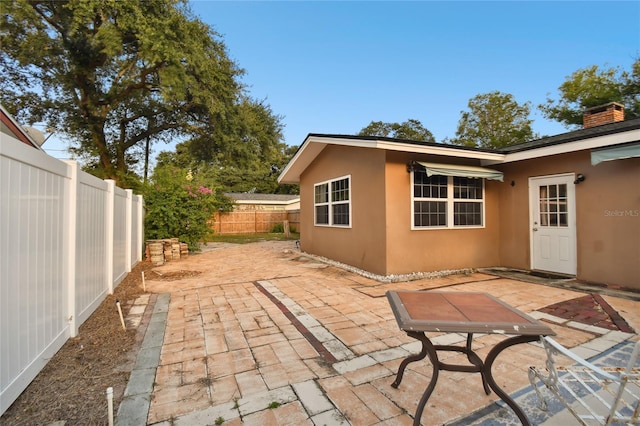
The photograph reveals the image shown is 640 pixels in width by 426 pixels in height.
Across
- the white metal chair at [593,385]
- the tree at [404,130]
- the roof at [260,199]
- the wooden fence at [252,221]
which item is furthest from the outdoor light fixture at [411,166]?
the tree at [404,130]

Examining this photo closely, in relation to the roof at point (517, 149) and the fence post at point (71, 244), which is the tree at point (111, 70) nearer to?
the roof at point (517, 149)

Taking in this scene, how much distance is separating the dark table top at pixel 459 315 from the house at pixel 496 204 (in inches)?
148

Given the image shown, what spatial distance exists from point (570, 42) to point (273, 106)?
13718 millimetres

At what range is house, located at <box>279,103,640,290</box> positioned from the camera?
525 centimetres

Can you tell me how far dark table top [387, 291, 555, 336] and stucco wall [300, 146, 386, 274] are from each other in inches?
149

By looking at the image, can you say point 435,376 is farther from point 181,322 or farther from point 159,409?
point 181,322

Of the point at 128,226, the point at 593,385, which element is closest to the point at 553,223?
the point at 593,385

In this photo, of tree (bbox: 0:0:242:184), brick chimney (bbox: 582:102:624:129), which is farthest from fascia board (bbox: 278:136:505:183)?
tree (bbox: 0:0:242:184)

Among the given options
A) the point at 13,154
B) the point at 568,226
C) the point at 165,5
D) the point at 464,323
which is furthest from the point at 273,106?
the point at 464,323

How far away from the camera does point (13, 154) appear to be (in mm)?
2096

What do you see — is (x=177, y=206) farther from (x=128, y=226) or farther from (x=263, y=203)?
(x=263, y=203)

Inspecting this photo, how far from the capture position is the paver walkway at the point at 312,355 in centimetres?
208

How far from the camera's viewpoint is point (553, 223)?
20.6ft

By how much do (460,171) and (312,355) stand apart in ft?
16.7
